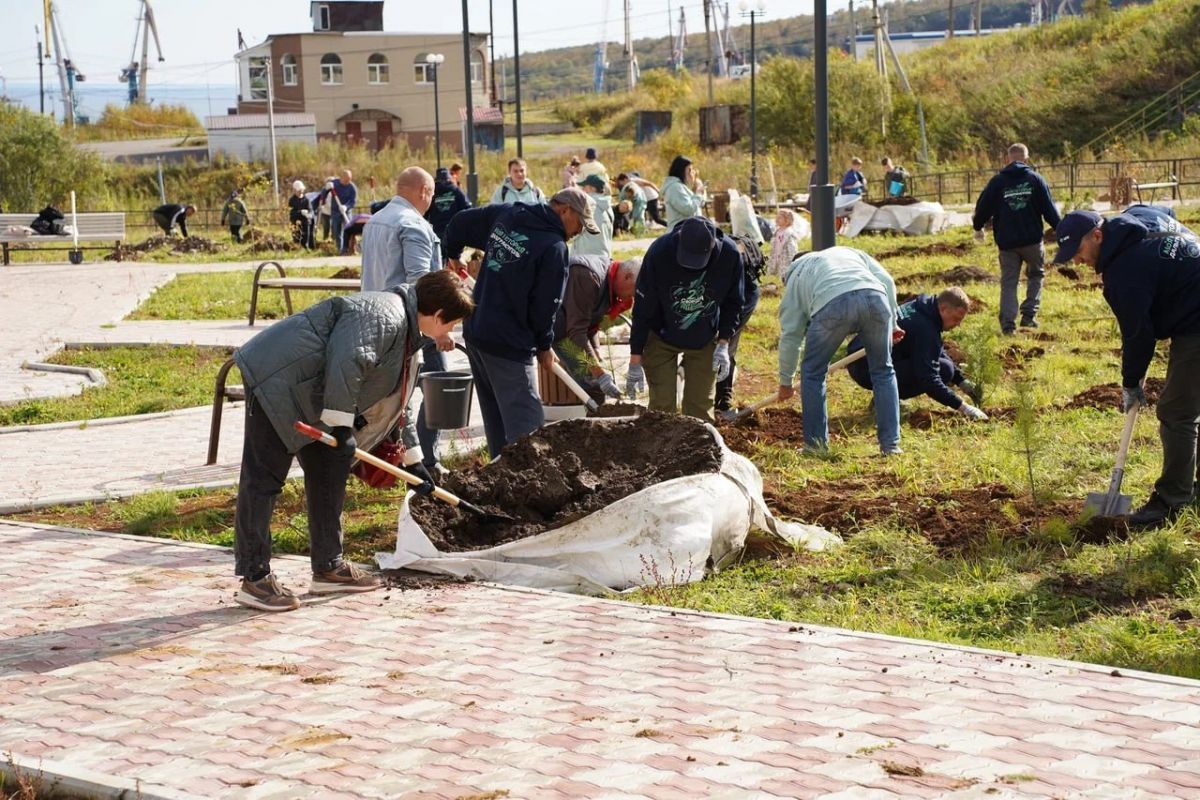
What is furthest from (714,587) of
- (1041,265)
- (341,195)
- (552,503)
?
(341,195)

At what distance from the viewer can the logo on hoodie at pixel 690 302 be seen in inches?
338

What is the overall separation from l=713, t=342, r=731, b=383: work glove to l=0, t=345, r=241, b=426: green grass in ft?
14.9

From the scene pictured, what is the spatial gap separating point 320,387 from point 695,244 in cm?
291

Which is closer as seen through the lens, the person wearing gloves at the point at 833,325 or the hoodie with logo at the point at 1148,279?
the hoodie with logo at the point at 1148,279

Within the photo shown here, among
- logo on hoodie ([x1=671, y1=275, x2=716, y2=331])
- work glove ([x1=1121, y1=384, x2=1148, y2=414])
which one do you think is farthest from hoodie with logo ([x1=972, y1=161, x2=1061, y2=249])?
work glove ([x1=1121, y1=384, x2=1148, y2=414])

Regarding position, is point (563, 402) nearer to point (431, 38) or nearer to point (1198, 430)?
point (1198, 430)

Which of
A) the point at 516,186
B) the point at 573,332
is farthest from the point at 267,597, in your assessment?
the point at 516,186

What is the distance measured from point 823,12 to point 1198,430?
480cm

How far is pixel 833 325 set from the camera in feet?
29.6

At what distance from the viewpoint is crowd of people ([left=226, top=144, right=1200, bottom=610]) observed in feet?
20.1

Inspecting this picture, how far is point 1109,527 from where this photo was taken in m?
7.07

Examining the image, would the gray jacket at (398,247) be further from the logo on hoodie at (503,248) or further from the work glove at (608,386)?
the work glove at (608,386)

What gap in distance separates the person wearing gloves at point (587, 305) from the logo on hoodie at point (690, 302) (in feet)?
2.01

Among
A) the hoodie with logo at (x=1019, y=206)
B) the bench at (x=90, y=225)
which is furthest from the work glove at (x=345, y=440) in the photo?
the bench at (x=90, y=225)
